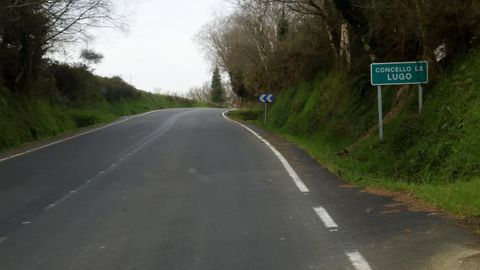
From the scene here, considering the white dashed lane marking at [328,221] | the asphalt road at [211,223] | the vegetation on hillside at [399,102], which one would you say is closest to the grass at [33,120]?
the asphalt road at [211,223]

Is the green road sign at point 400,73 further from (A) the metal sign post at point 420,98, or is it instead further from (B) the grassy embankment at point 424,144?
(B) the grassy embankment at point 424,144

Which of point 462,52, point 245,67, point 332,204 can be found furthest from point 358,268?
point 245,67

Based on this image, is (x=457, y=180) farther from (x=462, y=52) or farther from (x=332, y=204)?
(x=462, y=52)

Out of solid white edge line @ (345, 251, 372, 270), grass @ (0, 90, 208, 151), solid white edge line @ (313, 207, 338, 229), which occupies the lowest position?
solid white edge line @ (313, 207, 338, 229)

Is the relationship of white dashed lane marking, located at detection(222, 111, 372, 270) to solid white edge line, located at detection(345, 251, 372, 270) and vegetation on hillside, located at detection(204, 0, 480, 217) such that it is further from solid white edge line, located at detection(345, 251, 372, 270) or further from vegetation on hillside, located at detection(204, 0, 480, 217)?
vegetation on hillside, located at detection(204, 0, 480, 217)

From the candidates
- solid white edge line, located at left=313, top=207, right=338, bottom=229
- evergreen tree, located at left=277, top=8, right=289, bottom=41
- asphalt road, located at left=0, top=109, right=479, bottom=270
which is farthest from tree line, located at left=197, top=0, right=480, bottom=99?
solid white edge line, located at left=313, top=207, right=338, bottom=229

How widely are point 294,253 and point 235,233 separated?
1158 mm

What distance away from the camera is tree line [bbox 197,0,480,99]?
13648 millimetres

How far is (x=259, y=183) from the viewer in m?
11.1

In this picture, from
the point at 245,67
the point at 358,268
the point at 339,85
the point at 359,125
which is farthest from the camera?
the point at 245,67

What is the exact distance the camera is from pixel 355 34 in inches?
933

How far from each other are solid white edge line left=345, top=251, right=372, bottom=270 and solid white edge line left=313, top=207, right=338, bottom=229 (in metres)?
1.25

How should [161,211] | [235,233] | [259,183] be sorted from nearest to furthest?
[235,233]
[161,211]
[259,183]

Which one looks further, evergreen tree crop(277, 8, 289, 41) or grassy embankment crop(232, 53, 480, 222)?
evergreen tree crop(277, 8, 289, 41)
